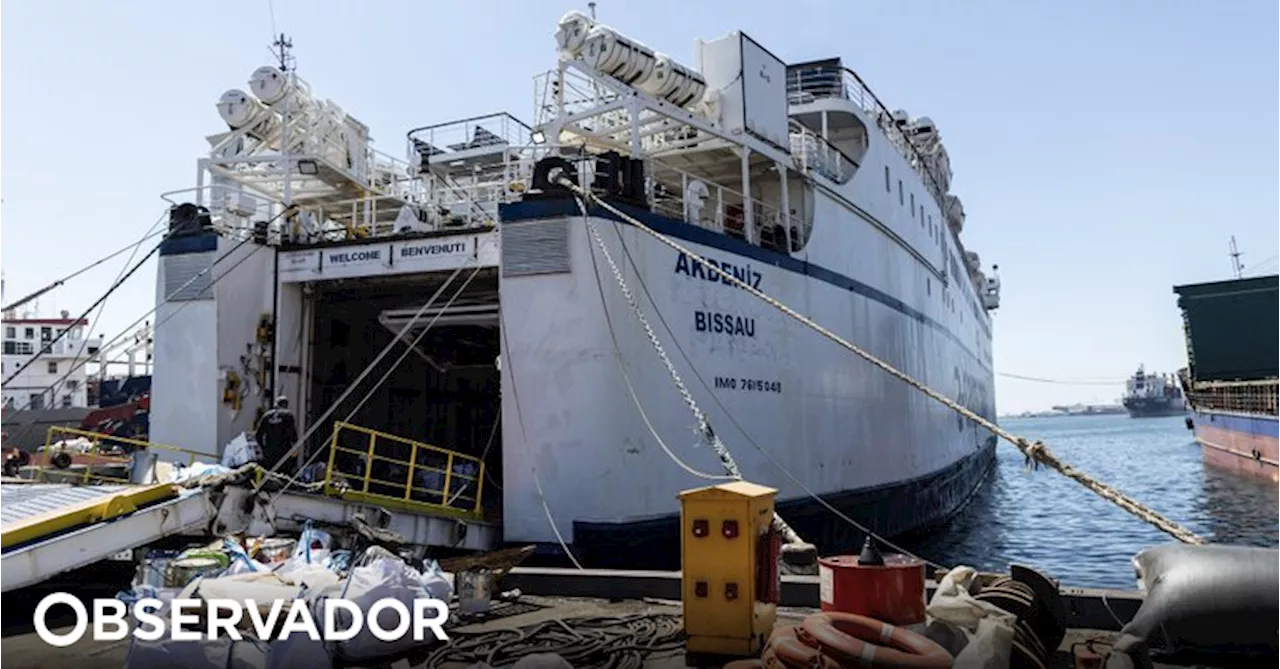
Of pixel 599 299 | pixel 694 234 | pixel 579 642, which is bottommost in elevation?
pixel 579 642

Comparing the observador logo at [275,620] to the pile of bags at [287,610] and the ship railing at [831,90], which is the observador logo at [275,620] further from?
the ship railing at [831,90]

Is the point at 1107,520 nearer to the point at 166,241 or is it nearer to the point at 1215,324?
the point at 1215,324

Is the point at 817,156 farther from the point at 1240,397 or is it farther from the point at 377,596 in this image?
the point at 1240,397

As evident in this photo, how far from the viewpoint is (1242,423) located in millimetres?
32719

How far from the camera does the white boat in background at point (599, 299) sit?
10516 mm

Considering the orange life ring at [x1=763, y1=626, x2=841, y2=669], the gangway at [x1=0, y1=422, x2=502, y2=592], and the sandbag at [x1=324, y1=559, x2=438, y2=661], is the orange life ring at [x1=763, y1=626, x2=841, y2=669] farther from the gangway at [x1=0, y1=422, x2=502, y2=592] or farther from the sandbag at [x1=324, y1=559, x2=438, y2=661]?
the gangway at [x1=0, y1=422, x2=502, y2=592]

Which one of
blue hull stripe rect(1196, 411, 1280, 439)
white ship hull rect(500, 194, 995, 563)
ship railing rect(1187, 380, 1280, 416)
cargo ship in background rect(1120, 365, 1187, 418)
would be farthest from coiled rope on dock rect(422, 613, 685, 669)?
cargo ship in background rect(1120, 365, 1187, 418)

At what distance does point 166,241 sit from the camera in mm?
12992

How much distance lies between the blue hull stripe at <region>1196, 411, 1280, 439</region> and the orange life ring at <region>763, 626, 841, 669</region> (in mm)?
31332

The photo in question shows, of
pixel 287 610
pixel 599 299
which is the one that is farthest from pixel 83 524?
pixel 599 299

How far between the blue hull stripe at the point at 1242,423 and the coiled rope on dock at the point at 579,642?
30747 mm

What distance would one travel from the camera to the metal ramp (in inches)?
285

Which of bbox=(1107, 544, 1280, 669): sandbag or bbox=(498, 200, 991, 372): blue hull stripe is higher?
bbox=(498, 200, 991, 372): blue hull stripe

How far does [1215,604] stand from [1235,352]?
3745cm
